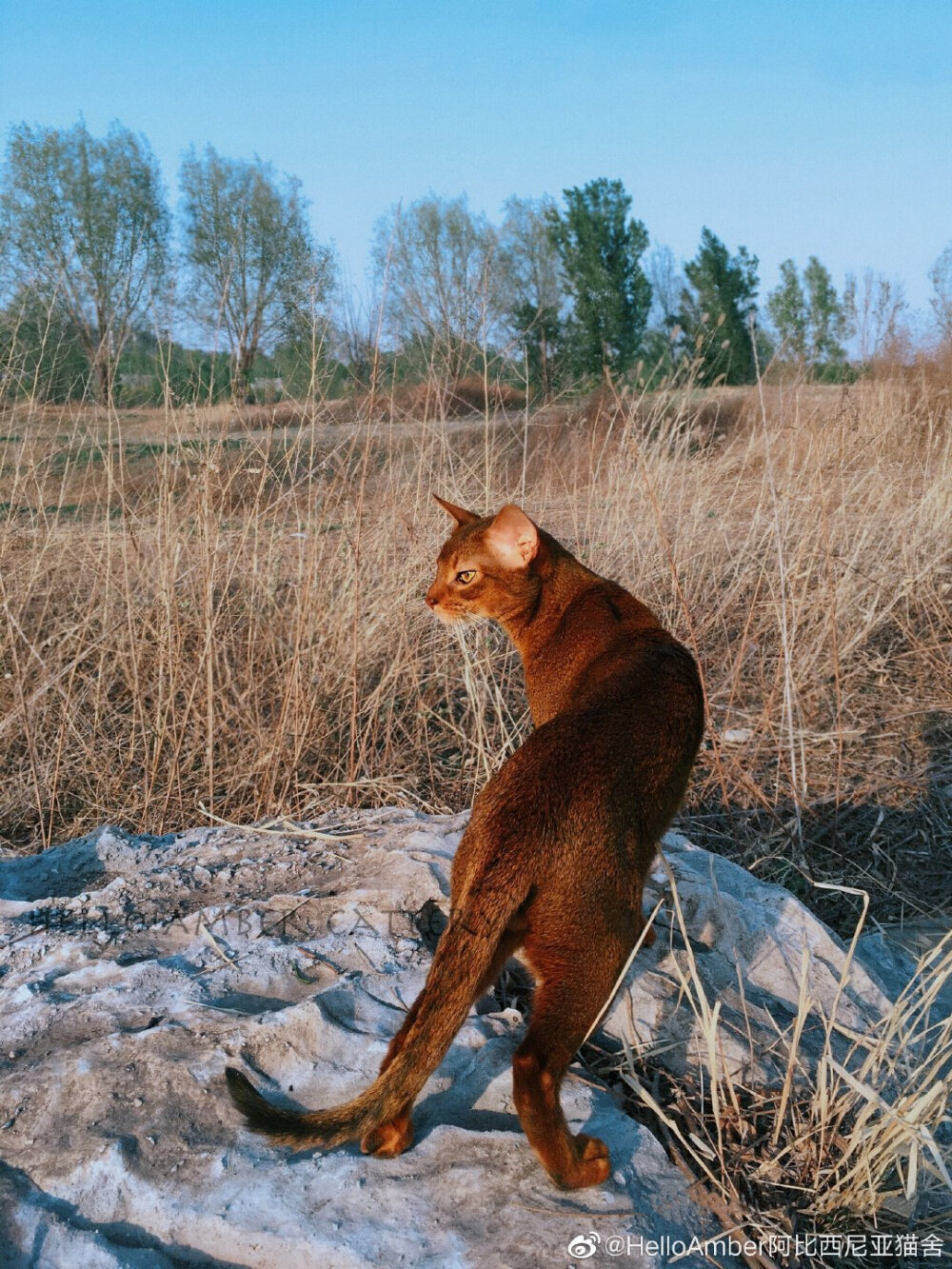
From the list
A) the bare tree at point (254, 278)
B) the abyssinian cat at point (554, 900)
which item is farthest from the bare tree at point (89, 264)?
the abyssinian cat at point (554, 900)

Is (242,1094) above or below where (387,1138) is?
above

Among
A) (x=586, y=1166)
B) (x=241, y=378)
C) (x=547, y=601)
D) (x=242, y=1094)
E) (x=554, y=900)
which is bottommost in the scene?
(x=586, y=1166)

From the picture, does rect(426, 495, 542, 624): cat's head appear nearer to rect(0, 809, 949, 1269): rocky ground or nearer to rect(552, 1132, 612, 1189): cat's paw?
rect(0, 809, 949, 1269): rocky ground

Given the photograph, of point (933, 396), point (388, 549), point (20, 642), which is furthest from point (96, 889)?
point (933, 396)

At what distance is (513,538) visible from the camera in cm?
266

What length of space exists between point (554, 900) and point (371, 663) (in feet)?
8.62

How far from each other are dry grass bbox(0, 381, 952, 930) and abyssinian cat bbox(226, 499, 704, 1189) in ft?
4.92

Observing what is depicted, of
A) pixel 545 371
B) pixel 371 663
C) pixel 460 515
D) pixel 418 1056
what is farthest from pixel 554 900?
pixel 545 371

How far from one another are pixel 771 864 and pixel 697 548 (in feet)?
8.06

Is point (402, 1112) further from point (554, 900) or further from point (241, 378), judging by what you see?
point (241, 378)

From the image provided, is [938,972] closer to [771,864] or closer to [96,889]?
[771,864]

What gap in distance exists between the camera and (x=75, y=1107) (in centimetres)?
179

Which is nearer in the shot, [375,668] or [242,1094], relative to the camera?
[242,1094]

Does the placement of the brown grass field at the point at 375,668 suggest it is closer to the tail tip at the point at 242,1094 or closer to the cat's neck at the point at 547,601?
the cat's neck at the point at 547,601
